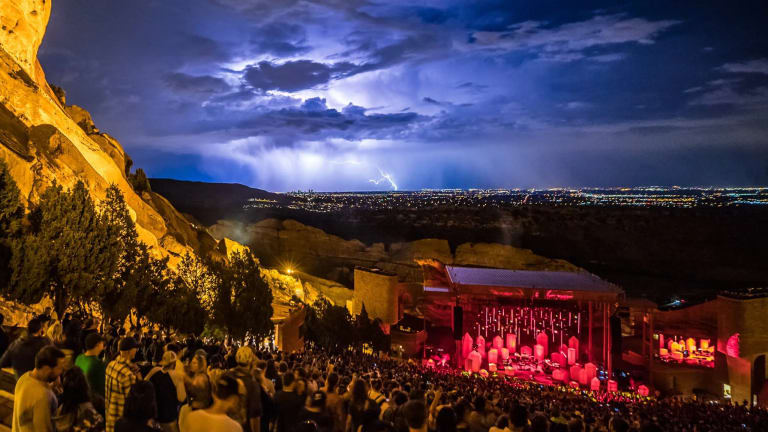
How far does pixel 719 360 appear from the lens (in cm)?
2455

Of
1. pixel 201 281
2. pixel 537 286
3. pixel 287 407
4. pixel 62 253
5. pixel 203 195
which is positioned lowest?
pixel 537 286

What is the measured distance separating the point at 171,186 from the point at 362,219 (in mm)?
62939

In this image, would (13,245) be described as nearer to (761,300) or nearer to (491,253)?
(761,300)

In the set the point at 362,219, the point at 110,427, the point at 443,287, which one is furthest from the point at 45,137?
the point at 362,219

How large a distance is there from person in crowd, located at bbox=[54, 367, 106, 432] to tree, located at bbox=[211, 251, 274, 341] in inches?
514

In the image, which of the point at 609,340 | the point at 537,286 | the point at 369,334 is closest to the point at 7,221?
the point at 369,334

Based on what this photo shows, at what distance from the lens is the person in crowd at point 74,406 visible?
426 centimetres

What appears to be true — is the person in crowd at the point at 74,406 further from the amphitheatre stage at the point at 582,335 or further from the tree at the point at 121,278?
the amphitheatre stage at the point at 582,335

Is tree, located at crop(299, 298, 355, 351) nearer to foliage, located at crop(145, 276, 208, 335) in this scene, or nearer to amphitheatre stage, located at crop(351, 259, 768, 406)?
amphitheatre stage, located at crop(351, 259, 768, 406)

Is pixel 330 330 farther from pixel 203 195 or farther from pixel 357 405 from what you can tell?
pixel 203 195

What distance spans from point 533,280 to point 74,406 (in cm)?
2587

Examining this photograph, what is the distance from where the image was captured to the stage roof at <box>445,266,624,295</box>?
25.6 meters

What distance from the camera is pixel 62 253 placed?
11773mm

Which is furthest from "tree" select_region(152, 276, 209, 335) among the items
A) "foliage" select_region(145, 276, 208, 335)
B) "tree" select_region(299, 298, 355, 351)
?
"tree" select_region(299, 298, 355, 351)
